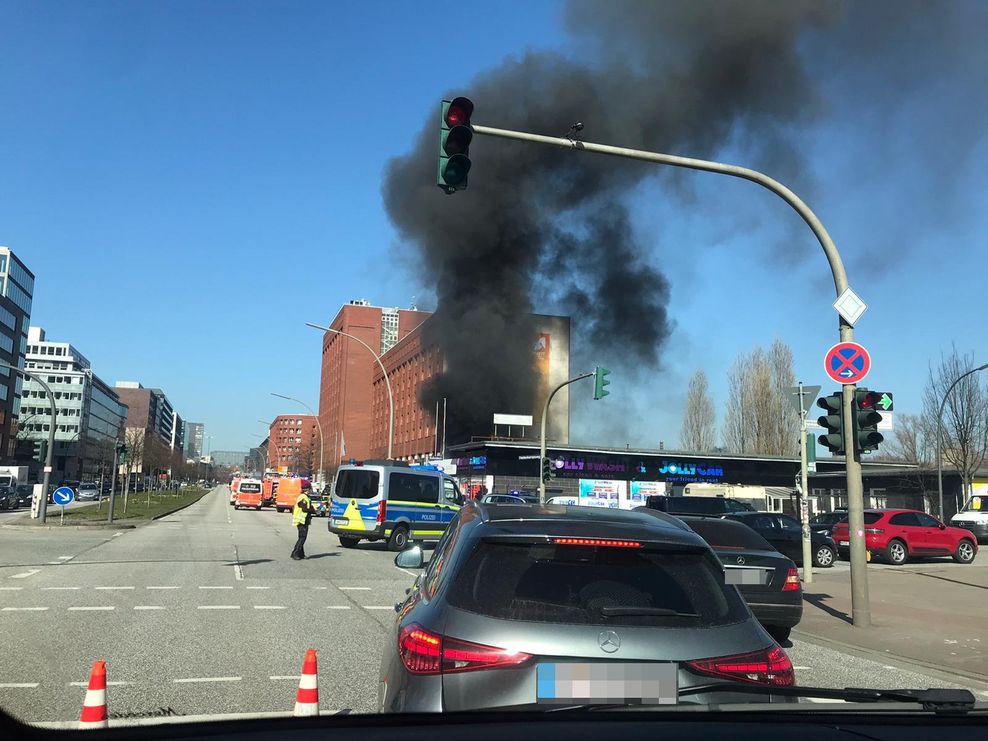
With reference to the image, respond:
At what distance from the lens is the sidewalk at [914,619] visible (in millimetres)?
8047

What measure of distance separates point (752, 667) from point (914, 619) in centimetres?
888

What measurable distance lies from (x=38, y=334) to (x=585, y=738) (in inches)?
5437

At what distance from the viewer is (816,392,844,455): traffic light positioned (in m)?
9.95

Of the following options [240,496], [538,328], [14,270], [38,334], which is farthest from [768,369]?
[38,334]

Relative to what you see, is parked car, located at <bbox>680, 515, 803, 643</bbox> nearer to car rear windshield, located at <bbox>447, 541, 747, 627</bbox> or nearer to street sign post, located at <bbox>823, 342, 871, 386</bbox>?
street sign post, located at <bbox>823, 342, 871, 386</bbox>

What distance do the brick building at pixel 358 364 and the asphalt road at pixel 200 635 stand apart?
86.9 meters

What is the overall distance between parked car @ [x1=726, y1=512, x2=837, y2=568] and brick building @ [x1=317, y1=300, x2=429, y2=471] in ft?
273

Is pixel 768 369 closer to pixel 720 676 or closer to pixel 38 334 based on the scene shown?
pixel 720 676

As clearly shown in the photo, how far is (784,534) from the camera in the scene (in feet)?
55.7

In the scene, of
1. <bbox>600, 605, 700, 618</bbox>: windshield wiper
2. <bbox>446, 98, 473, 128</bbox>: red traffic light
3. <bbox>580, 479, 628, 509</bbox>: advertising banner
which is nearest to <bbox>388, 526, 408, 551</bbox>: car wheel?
<bbox>446, 98, 473, 128</bbox>: red traffic light

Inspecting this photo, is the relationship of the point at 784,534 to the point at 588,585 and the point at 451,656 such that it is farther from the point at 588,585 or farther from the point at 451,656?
the point at 451,656

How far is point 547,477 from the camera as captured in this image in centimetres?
2831

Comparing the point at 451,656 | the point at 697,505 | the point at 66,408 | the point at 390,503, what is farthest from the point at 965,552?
the point at 66,408

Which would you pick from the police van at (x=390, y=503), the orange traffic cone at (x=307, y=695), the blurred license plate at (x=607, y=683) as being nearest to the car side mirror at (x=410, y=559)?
the orange traffic cone at (x=307, y=695)
